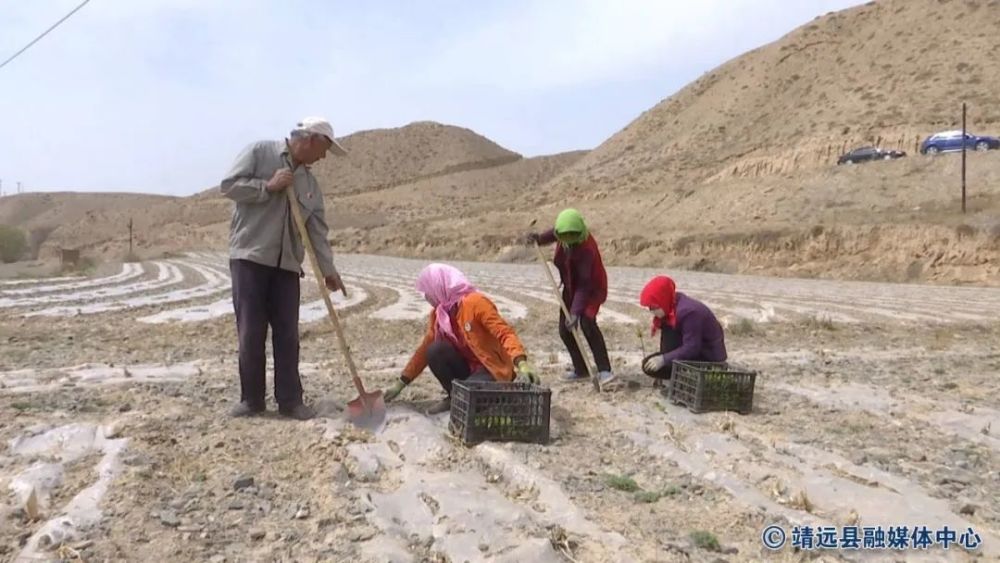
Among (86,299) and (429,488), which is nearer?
(429,488)

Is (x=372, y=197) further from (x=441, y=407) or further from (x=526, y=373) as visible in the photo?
(x=526, y=373)

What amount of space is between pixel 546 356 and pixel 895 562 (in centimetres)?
484

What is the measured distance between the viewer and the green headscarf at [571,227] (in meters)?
6.06

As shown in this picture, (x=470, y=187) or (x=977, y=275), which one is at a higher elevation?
(x=470, y=187)

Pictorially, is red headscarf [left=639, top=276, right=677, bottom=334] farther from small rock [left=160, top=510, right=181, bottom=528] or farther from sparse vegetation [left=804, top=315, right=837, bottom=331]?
sparse vegetation [left=804, top=315, right=837, bottom=331]

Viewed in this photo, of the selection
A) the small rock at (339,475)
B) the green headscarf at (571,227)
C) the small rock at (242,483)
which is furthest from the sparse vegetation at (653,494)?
the green headscarf at (571,227)

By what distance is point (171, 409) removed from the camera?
4809mm

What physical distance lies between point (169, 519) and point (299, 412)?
63.7 inches

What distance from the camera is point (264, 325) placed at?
4.76m

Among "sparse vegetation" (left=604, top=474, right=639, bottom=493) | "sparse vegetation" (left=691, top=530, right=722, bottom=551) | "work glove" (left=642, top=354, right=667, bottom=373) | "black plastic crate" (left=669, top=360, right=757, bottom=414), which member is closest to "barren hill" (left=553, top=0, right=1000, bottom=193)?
"work glove" (left=642, top=354, right=667, bottom=373)

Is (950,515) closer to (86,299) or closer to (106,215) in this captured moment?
(86,299)

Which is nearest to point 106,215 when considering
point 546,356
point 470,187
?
point 470,187

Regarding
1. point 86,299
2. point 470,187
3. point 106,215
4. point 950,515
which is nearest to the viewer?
point 950,515

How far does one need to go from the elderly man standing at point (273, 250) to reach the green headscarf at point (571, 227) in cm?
183
